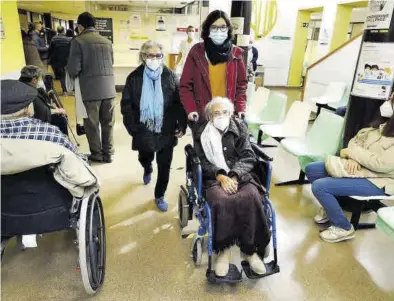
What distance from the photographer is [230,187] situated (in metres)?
1.72

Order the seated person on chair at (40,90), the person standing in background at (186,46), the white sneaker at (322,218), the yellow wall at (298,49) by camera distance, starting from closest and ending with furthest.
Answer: the white sneaker at (322,218) → the seated person on chair at (40,90) → the person standing in background at (186,46) → the yellow wall at (298,49)

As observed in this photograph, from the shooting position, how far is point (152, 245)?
82.4 inches

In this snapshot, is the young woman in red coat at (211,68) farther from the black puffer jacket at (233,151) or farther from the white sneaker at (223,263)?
the white sneaker at (223,263)

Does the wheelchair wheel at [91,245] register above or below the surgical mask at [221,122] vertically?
below

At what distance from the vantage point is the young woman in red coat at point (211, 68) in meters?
2.13

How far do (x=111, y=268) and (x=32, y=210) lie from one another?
0.67 m

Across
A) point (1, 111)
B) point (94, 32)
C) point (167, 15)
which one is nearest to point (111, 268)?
point (1, 111)

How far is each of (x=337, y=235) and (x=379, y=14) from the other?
169cm

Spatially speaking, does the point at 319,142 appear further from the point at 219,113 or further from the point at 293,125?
the point at 219,113

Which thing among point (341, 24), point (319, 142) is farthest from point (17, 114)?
point (341, 24)

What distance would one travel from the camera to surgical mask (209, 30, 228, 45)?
6.98 ft

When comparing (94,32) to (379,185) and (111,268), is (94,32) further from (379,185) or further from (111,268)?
(379,185)

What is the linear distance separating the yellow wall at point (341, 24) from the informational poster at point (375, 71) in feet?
16.8

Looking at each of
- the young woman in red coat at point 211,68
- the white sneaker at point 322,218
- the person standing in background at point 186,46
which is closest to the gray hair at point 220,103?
the young woman in red coat at point 211,68
